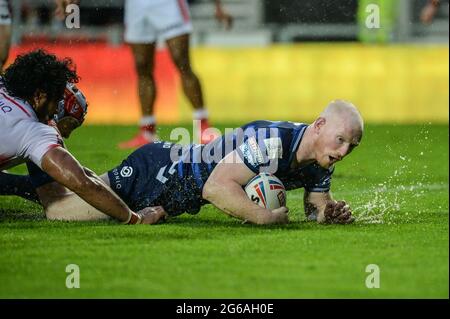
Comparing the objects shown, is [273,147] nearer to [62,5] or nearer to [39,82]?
[39,82]

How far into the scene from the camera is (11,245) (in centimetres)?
654

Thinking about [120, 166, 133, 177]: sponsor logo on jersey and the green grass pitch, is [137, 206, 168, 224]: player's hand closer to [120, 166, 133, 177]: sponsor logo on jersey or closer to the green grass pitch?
the green grass pitch

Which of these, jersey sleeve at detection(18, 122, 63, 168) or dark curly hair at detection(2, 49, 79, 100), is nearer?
jersey sleeve at detection(18, 122, 63, 168)

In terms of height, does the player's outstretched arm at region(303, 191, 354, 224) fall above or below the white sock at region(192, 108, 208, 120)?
below

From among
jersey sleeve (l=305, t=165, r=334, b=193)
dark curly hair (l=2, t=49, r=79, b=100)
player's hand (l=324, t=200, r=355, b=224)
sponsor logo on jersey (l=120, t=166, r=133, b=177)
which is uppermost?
dark curly hair (l=2, t=49, r=79, b=100)

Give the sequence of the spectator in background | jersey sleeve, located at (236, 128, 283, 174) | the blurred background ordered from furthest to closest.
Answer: the blurred background < the spectator in background < jersey sleeve, located at (236, 128, 283, 174)

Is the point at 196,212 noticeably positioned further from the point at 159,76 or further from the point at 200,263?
the point at 159,76

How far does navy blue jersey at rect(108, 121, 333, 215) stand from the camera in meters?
7.07

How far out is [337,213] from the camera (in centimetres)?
722

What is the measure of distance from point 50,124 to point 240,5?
43.4 ft

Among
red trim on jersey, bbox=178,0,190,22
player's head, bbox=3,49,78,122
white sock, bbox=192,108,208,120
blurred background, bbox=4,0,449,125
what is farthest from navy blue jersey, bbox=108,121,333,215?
blurred background, bbox=4,0,449,125

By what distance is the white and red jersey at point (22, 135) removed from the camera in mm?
6910

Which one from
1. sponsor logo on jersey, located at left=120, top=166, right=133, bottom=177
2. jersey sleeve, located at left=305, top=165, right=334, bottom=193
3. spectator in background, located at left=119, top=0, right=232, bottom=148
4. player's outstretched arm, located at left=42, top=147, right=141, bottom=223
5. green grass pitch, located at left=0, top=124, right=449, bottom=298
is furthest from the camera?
spectator in background, located at left=119, top=0, right=232, bottom=148
